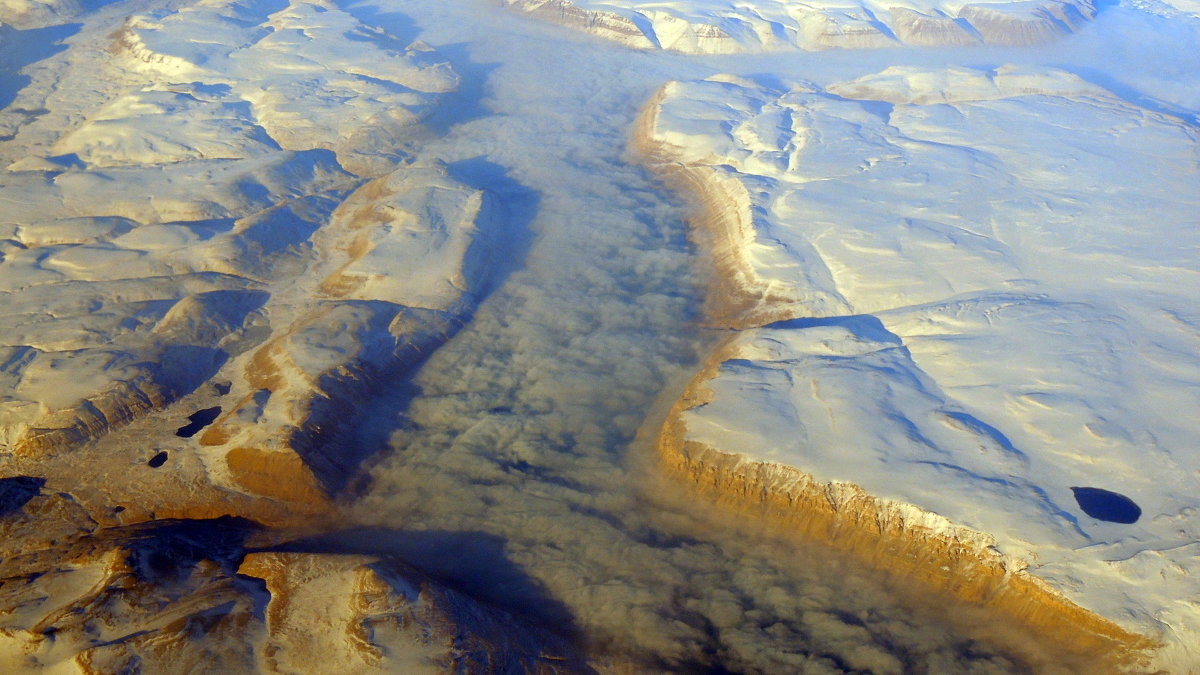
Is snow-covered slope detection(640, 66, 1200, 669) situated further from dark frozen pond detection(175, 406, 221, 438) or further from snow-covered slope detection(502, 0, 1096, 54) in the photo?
snow-covered slope detection(502, 0, 1096, 54)

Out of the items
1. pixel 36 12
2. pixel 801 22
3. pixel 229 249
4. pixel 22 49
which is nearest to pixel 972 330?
pixel 229 249

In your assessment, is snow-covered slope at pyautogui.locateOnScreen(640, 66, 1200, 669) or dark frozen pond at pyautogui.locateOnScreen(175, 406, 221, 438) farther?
dark frozen pond at pyautogui.locateOnScreen(175, 406, 221, 438)

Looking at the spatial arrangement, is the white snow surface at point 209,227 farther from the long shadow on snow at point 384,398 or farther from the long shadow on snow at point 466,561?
the long shadow on snow at point 466,561

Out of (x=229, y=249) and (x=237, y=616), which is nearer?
(x=237, y=616)

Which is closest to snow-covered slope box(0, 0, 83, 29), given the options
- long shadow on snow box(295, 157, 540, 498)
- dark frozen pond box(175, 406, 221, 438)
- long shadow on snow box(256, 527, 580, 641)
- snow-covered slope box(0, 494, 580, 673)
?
long shadow on snow box(295, 157, 540, 498)

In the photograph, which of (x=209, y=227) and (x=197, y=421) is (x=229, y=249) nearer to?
(x=209, y=227)

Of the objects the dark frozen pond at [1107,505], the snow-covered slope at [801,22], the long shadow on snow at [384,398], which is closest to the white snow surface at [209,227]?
the long shadow on snow at [384,398]
